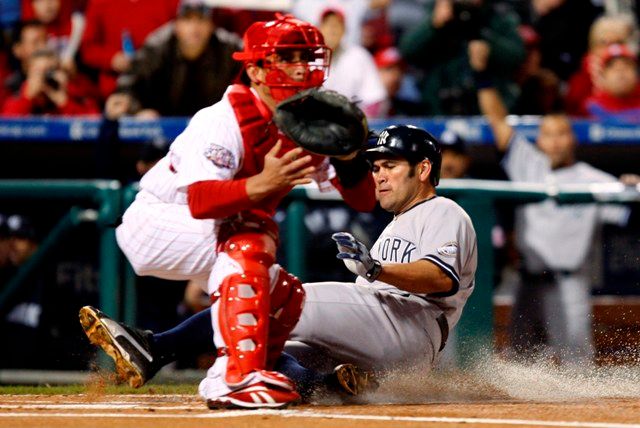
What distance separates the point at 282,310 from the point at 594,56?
4506 millimetres

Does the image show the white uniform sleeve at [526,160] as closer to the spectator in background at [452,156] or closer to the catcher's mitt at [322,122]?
the spectator in background at [452,156]

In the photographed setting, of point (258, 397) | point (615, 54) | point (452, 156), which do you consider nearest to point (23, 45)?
point (452, 156)

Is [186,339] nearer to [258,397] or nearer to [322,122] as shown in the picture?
[258,397]

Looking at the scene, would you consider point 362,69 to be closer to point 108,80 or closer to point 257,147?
point 108,80

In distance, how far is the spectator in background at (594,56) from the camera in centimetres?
784

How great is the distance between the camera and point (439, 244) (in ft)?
13.7

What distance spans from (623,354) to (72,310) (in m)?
2.98

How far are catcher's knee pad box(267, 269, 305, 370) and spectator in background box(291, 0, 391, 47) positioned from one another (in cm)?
413

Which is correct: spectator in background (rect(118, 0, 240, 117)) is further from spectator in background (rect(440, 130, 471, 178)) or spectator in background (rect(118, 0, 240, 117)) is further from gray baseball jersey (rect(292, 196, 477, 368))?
gray baseball jersey (rect(292, 196, 477, 368))

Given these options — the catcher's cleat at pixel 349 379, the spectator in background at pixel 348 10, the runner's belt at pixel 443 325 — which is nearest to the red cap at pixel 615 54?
the spectator in background at pixel 348 10

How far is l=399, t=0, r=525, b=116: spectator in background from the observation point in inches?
300

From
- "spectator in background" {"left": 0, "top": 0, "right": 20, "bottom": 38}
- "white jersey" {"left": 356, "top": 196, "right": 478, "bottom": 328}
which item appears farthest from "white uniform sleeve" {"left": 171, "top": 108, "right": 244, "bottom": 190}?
"spectator in background" {"left": 0, "top": 0, "right": 20, "bottom": 38}

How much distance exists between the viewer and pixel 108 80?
808 centimetres

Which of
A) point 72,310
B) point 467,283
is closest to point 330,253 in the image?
point 72,310
